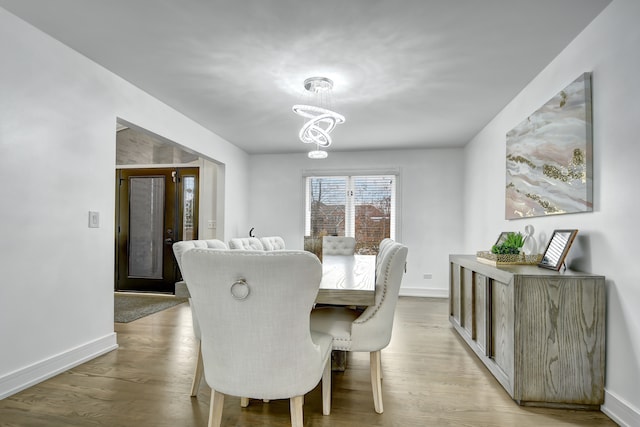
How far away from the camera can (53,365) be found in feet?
7.98

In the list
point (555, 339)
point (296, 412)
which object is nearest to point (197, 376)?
point (296, 412)

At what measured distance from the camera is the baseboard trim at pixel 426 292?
555 centimetres

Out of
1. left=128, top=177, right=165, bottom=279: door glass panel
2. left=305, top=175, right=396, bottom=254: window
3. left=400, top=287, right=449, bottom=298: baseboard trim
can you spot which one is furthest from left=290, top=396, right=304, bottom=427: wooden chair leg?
left=128, top=177, right=165, bottom=279: door glass panel

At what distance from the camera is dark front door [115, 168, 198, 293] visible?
567 centimetres

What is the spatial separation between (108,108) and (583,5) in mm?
3371

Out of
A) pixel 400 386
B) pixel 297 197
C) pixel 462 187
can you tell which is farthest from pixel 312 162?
pixel 400 386

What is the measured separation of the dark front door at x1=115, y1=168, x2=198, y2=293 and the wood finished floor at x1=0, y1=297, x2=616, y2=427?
2825 millimetres

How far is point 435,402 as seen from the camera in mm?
2109

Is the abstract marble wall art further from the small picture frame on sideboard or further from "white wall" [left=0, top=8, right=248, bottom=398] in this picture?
"white wall" [left=0, top=8, right=248, bottom=398]

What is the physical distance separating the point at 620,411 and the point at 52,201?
363 centimetres

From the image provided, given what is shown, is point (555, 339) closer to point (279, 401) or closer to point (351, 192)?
point (279, 401)

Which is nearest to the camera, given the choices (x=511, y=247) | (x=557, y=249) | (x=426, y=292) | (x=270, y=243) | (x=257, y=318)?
(x=257, y=318)

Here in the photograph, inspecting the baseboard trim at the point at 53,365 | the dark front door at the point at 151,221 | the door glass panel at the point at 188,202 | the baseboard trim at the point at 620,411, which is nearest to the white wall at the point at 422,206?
the door glass panel at the point at 188,202

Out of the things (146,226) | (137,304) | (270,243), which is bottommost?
(137,304)
